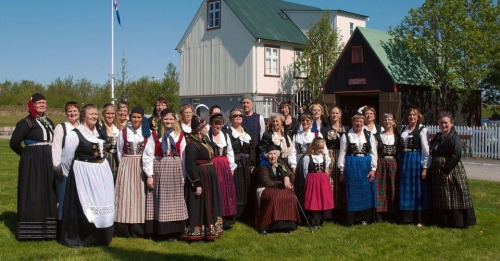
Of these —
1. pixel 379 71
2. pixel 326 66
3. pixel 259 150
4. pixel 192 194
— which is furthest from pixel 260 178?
pixel 326 66

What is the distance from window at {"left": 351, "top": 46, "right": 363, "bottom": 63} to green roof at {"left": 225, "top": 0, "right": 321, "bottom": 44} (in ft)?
16.6

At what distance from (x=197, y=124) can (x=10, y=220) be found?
3.25m

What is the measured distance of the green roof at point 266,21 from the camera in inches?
1027

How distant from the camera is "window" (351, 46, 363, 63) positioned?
2216 cm

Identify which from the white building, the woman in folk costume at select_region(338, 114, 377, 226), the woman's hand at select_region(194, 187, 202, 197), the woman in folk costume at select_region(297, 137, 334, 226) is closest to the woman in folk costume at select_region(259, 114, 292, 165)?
the woman in folk costume at select_region(297, 137, 334, 226)

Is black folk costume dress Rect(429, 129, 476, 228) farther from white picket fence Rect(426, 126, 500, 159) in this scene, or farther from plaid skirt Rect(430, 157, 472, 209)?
white picket fence Rect(426, 126, 500, 159)

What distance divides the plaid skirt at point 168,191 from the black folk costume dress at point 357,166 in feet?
7.94

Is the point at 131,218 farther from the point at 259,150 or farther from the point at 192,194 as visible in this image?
the point at 259,150

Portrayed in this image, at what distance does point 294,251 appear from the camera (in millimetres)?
6312

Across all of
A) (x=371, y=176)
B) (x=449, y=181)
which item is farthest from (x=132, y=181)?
(x=449, y=181)

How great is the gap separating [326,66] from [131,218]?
67.5 feet

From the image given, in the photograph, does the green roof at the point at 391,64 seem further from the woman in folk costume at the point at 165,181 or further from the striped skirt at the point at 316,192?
the woman in folk costume at the point at 165,181

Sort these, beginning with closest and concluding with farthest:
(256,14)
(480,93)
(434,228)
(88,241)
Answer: (88,241) → (434,228) → (480,93) → (256,14)

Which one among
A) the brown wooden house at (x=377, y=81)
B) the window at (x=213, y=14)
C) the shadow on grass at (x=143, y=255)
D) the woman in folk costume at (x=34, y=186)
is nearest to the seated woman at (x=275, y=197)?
the shadow on grass at (x=143, y=255)
